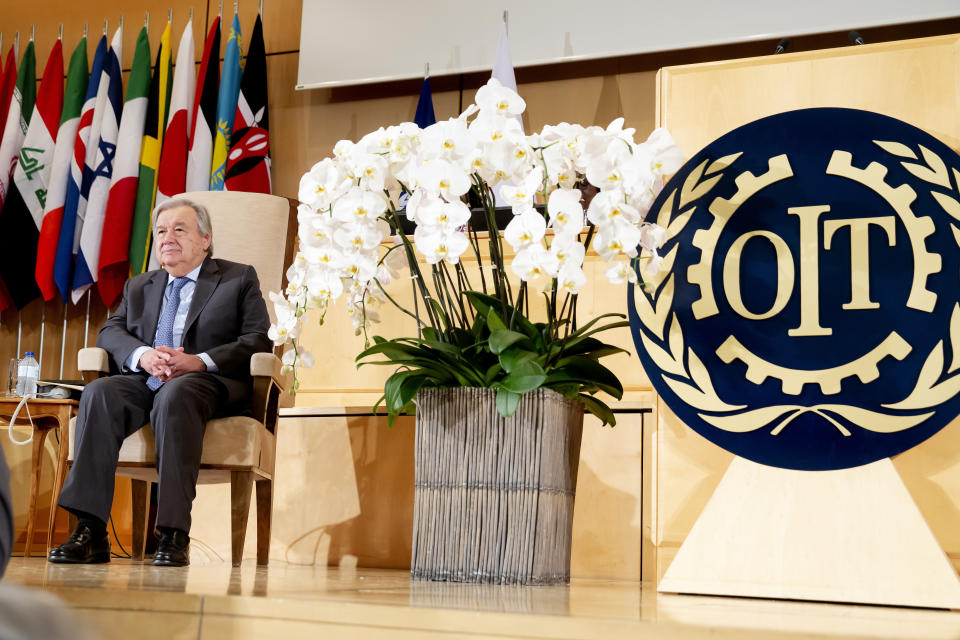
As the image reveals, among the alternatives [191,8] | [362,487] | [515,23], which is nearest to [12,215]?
[191,8]

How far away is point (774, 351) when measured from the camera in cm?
139

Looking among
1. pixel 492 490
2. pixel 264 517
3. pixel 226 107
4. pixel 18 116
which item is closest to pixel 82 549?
pixel 264 517

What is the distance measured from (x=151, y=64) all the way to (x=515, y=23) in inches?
75.1

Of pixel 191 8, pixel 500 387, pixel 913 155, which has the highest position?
pixel 191 8

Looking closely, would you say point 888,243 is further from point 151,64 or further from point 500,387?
point 151,64

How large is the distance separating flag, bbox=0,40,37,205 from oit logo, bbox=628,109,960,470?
400cm

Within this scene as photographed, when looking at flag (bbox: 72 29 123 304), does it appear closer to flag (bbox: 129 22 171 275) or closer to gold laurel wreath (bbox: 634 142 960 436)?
flag (bbox: 129 22 171 275)

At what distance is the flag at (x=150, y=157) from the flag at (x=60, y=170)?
36 cm

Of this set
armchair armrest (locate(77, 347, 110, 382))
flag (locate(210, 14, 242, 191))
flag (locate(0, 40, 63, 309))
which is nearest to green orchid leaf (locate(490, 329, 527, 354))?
armchair armrest (locate(77, 347, 110, 382))

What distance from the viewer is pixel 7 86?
469 centimetres

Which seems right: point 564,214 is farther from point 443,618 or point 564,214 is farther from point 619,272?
point 443,618

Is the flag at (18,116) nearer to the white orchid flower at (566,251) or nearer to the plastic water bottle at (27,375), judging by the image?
the plastic water bottle at (27,375)

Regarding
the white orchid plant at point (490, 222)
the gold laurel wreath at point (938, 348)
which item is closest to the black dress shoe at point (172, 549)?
the white orchid plant at point (490, 222)

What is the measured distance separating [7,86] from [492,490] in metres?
4.26
